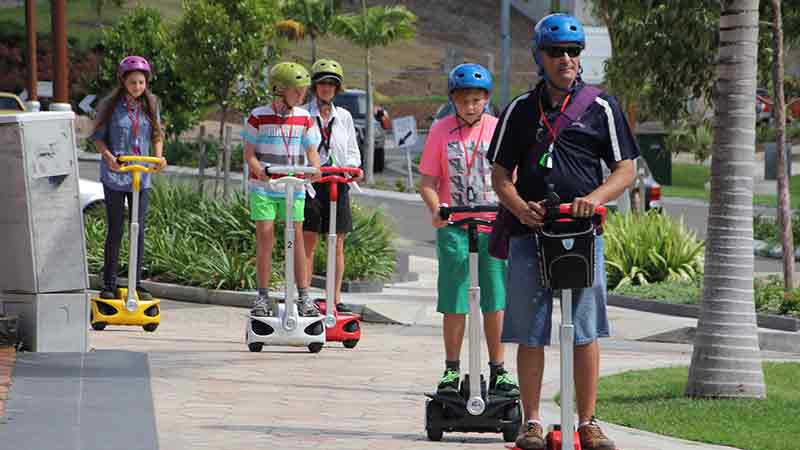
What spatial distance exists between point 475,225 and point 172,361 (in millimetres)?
3573

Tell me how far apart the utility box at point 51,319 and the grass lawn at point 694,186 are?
83.2ft

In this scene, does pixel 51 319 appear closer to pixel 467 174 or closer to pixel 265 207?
pixel 265 207

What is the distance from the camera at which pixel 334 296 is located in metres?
12.4

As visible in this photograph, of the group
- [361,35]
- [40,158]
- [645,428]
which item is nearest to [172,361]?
[40,158]

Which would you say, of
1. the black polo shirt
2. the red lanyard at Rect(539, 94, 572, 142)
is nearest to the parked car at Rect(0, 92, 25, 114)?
the black polo shirt

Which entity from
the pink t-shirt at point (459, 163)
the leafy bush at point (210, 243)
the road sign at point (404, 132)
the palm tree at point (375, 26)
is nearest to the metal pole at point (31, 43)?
the road sign at point (404, 132)

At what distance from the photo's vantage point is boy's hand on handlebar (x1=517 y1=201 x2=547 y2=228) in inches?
273

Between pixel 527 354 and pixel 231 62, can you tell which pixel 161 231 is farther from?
pixel 231 62

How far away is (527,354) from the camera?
743cm

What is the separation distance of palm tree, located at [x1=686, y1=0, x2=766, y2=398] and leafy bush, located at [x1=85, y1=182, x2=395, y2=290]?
6512 millimetres

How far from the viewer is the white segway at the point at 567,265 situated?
22.3ft

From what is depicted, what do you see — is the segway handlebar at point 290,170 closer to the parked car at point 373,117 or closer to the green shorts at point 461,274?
the green shorts at point 461,274

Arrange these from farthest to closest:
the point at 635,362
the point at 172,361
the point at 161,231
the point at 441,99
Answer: the point at 441,99 < the point at 161,231 < the point at 635,362 < the point at 172,361


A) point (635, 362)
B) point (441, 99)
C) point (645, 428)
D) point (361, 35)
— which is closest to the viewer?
point (645, 428)
